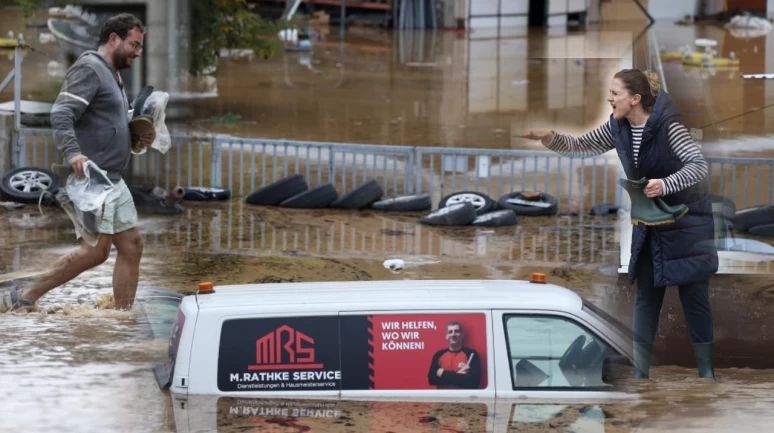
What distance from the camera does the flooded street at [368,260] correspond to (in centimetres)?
581

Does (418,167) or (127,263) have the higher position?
(418,167)

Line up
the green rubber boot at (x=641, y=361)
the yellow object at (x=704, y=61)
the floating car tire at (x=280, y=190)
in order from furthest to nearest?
the yellow object at (x=704, y=61)
the floating car tire at (x=280, y=190)
the green rubber boot at (x=641, y=361)

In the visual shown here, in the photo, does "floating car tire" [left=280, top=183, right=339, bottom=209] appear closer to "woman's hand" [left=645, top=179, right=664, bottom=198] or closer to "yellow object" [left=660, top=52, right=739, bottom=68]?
"woman's hand" [left=645, top=179, right=664, bottom=198]

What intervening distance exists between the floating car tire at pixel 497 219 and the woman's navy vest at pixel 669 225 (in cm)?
517

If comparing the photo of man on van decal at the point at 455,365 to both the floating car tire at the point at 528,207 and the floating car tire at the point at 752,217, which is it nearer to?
the floating car tire at the point at 752,217

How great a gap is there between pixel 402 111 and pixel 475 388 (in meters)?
15.4

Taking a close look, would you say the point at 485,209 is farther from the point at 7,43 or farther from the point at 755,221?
the point at 7,43

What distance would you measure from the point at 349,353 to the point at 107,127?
3.07 metres

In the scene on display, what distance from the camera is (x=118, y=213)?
8.10 metres

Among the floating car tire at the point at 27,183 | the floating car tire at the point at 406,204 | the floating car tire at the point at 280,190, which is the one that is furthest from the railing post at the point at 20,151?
the floating car tire at the point at 406,204

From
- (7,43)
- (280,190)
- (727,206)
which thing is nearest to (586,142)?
(727,206)

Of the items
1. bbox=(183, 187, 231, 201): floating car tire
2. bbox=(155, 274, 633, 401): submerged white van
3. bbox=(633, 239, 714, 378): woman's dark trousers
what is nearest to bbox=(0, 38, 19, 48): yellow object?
bbox=(183, 187, 231, 201): floating car tire

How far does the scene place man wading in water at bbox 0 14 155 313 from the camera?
7941mm

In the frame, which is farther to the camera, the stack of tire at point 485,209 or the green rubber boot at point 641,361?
the stack of tire at point 485,209
